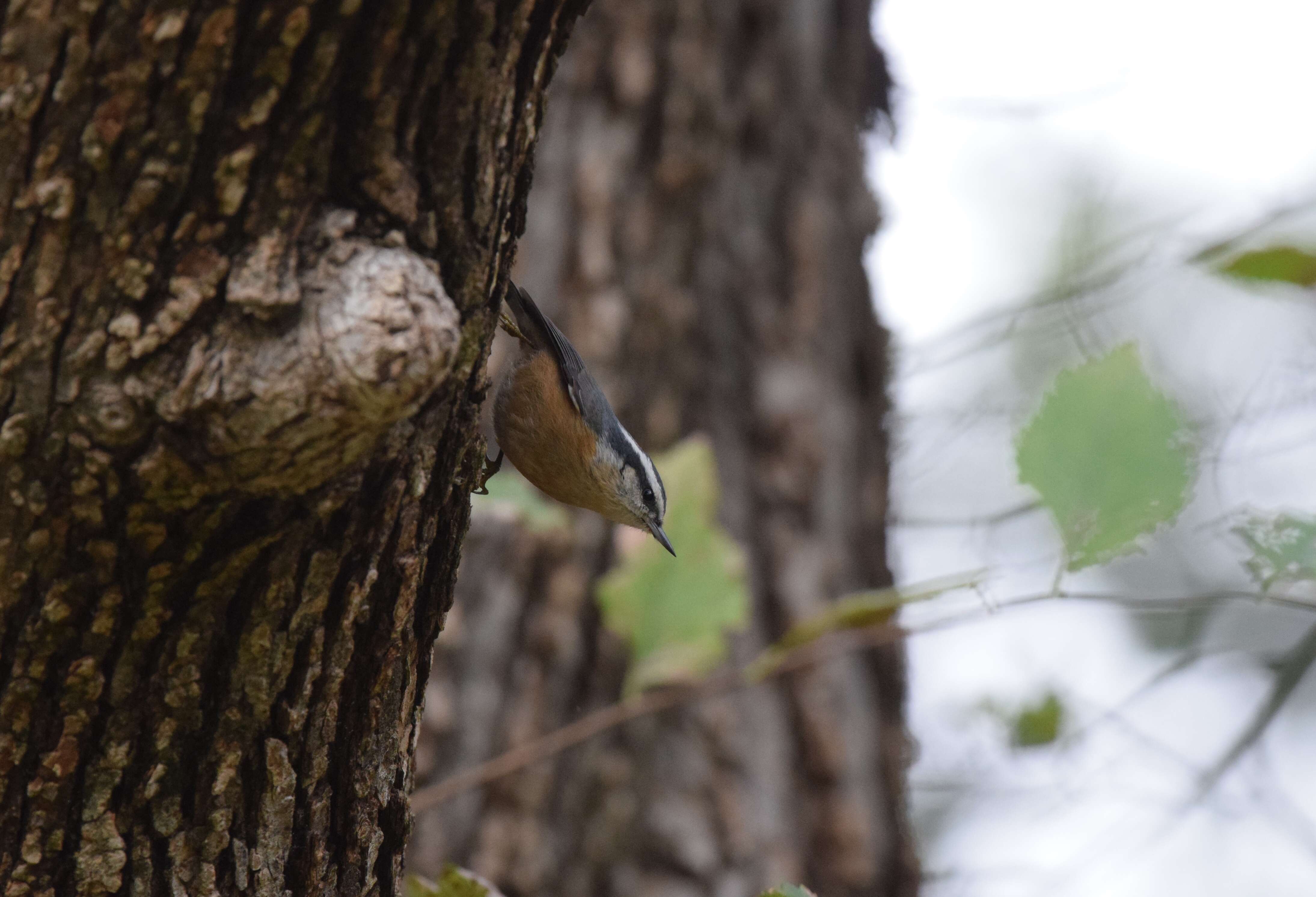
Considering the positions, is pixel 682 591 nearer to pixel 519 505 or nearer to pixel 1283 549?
pixel 519 505

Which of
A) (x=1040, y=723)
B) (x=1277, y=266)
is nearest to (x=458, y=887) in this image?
(x=1277, y=266)

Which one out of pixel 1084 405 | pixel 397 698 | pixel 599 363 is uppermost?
pixel 599 363

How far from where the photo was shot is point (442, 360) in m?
0.88

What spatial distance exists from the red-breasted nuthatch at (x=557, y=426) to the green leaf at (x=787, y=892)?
4.68ft

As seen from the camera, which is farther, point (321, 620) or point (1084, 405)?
point (1084, 405)

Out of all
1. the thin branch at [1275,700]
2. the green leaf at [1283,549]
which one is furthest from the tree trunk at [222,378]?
the thin branch at [1275,700]

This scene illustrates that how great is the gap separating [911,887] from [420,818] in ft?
4.82

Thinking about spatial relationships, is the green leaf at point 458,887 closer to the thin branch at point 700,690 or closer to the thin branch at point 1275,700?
the thin branch at point 700,690

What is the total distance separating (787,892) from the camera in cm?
94

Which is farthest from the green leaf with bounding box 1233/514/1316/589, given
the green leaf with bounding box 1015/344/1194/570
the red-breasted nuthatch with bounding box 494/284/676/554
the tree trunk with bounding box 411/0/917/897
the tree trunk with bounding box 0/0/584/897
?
the tree trunk with bounding box 411/0/917/897

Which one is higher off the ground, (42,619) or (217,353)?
(217,353)

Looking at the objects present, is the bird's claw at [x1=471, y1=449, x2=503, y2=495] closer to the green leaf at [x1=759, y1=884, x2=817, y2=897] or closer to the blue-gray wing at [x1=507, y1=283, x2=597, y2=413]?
the blue-gray wing at [x1=507, y1=283, x2=597, y2=413]

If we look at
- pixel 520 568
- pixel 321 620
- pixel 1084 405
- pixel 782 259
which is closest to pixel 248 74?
pixel 321 620

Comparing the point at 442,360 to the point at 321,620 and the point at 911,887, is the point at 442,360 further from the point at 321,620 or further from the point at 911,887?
the point at 911,887
